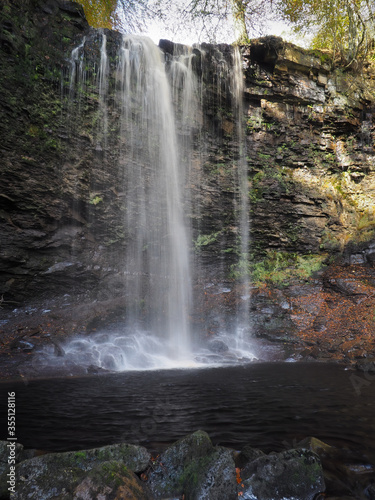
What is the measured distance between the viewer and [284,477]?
200 centimetres

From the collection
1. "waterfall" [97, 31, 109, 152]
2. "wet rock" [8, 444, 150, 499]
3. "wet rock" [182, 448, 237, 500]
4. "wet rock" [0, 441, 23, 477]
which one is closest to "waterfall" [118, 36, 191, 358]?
"waterfall" [97, 31, 109, 152]

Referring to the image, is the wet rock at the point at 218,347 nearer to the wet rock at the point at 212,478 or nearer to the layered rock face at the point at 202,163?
the layered rock face at the point at 202,163

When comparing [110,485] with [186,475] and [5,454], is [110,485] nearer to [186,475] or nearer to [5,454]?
[186,475]

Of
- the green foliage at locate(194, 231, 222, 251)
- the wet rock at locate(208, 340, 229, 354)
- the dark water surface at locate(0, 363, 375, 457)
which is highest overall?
the green foliage at locate(194, 231, 222, 251)

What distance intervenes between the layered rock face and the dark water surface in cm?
450

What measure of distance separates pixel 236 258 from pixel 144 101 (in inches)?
276

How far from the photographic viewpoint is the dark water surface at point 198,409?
2895mm

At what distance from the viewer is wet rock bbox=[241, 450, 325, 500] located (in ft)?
6.36

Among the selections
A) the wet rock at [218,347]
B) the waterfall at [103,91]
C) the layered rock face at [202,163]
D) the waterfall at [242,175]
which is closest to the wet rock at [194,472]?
the wet rock at [218,347]

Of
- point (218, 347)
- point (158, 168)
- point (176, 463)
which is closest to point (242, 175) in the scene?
point (158, 168)

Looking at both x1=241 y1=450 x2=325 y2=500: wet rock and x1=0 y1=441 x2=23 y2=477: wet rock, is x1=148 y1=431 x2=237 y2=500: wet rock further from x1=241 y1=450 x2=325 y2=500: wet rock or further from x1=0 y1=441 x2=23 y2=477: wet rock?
x1=0 y1=441 x2=23 y2=477: wet rock

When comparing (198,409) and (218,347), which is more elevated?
(218,347)

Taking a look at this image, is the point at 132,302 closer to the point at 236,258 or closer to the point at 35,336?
the point at 35,336

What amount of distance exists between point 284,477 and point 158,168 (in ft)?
34.0
